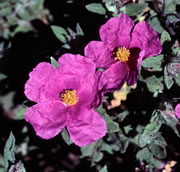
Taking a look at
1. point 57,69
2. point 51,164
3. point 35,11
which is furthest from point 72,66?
point 51,164

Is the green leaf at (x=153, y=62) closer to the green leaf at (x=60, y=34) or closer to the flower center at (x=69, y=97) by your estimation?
the flower center at (x=69, y=97)

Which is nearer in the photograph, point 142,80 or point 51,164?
point 142,80

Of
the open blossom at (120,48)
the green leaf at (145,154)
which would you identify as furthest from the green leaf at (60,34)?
the green leaf at (145,154)

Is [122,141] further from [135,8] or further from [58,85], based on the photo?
[135,8]

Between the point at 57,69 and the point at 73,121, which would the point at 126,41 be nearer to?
the point at 57,69

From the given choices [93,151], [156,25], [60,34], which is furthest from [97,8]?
[93,151]

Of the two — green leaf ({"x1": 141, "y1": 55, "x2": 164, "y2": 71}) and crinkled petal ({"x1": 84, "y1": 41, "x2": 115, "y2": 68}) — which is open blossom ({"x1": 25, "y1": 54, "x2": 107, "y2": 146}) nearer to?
crinkled petal ({"x1": 84, "y1": 41, "x2": 115, "y2": 68})

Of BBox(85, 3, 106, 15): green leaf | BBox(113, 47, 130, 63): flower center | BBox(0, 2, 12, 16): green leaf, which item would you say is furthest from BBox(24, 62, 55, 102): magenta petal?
BBox(0, 2, 12, 16): green leaf
